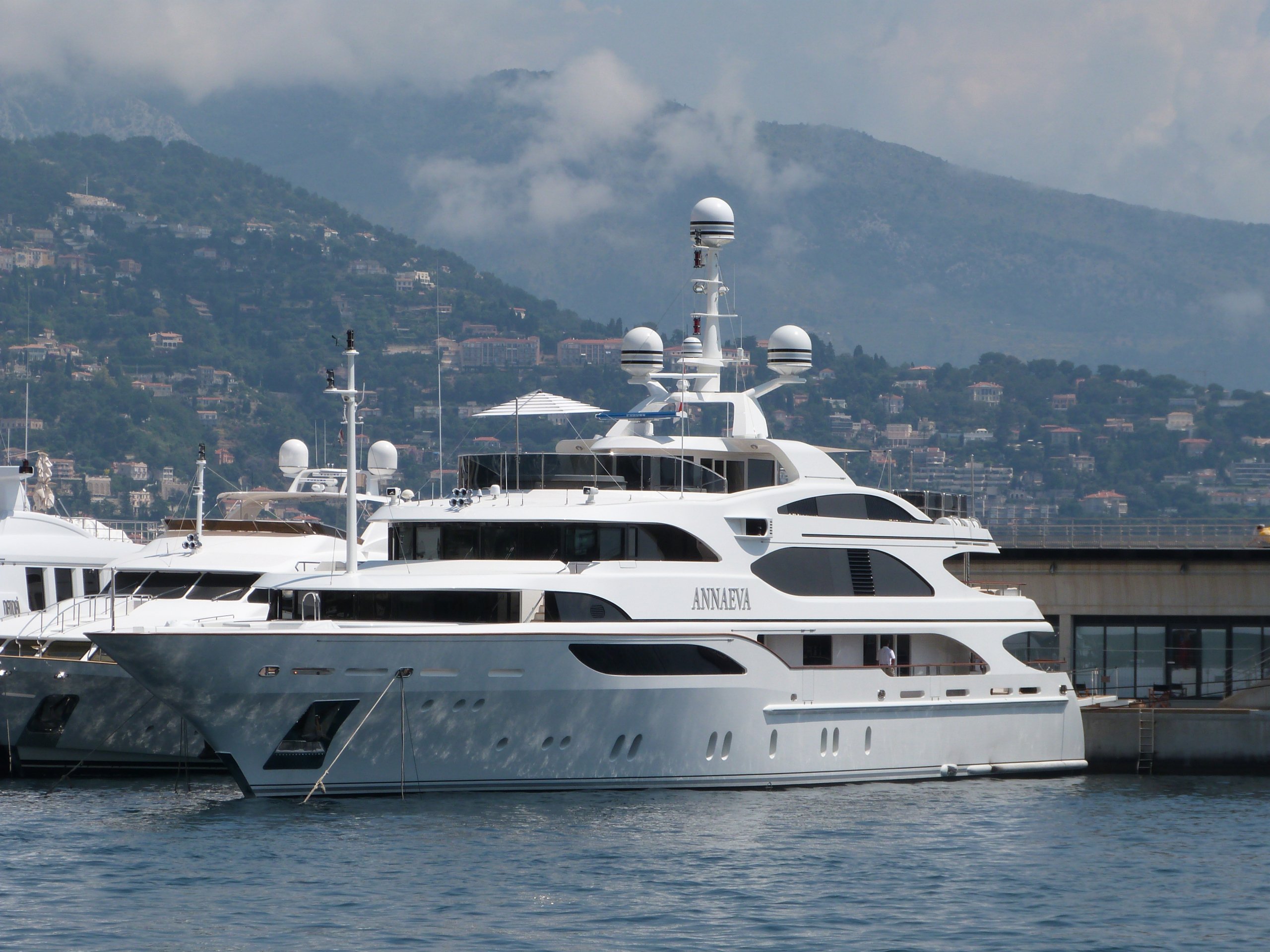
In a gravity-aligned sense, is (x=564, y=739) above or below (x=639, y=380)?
below

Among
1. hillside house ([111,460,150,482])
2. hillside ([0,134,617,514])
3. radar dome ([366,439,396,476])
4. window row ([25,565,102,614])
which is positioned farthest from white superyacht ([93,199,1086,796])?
hillside house ([111,460,150,482])

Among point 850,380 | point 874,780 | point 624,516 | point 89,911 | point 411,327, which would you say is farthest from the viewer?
point 411,327

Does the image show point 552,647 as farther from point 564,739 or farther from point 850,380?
point 850,380

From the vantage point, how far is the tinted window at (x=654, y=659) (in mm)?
24453

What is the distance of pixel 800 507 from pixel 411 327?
144 metres

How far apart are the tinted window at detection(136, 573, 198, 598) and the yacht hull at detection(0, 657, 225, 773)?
2214 millimetres

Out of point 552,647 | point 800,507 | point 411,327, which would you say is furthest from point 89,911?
point 411,327

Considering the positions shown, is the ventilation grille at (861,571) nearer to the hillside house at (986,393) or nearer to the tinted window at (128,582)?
the tinted window at (128,582)

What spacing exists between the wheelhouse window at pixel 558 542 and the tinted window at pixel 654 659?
1.53 m

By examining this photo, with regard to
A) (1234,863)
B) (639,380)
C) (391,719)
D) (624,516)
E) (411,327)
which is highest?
(411,327)

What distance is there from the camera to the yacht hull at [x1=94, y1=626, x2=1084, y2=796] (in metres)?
23.6

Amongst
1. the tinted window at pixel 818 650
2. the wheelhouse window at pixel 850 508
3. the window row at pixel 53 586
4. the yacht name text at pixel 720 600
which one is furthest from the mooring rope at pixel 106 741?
the wheelhouse window at pixel 850 508

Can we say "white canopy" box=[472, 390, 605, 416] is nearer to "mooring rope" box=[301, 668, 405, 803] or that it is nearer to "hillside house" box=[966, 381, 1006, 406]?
"mooring rope" box=[301, 668, 405, 803]

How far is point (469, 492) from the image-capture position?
2650cm
